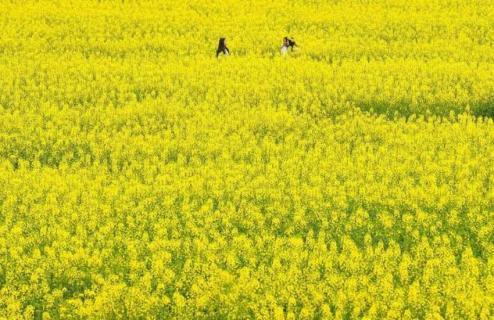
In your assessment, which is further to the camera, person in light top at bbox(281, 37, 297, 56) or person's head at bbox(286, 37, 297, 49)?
person's head at bbox(286, 37, 297, 49)

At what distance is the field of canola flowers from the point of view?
959 cm

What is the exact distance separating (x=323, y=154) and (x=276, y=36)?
12.8m

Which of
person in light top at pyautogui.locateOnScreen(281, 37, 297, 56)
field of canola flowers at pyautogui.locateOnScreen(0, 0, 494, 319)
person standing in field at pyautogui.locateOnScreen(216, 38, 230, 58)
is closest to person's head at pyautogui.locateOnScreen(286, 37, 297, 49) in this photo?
person in light top at pyautogui.locateOnScreen(281, 37, 297, 56)

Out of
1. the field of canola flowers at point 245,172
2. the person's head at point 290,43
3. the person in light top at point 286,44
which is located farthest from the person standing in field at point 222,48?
the person's head at point 290,43

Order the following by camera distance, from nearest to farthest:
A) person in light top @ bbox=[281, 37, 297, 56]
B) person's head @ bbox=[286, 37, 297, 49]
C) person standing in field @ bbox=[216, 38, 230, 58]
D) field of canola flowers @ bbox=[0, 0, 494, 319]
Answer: field of canola flowers @ bbox=[0, 0, 494, 319]
person standing in field @ bbox=[216, 38, 230, 58]
person in light top @ bbox=[281, 37, 297, 56]
person's head @ bbox=[286, 37, 297, 49]

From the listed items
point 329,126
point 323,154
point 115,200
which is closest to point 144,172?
point 115,200

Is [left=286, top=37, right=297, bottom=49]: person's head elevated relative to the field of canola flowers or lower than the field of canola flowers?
elevated

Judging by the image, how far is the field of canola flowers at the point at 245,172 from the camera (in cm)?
959

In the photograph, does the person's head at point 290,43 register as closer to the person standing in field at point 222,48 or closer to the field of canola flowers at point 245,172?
the field of canola flowers at point 245,172

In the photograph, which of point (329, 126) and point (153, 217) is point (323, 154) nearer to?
point (329, 126)

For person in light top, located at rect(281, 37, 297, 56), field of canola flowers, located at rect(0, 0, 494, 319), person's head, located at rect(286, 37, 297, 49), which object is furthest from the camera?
person's head, located at rect(286, 37, 297, 49)

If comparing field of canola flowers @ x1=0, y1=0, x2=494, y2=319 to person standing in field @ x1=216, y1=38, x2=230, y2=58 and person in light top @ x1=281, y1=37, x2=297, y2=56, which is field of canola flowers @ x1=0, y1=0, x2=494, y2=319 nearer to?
person standing in field @ x1=216, y1=38, x2=230, y2=58

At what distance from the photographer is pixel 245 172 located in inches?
569

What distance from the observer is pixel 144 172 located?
14828mm
